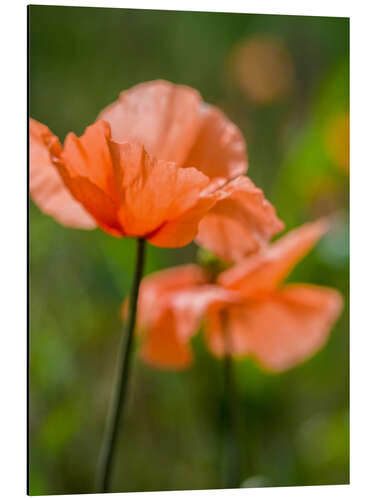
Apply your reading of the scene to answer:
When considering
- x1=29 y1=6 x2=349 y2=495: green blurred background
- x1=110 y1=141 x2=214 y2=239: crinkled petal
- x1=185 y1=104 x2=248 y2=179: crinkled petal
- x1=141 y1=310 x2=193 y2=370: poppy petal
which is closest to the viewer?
x1=110 y1=141 x2=214 y2=239: crinkled petal

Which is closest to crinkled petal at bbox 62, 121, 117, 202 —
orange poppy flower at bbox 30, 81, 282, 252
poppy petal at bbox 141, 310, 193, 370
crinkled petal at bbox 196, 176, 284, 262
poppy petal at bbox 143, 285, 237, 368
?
orange poppy flower at bbox 30, 81, 282, 252

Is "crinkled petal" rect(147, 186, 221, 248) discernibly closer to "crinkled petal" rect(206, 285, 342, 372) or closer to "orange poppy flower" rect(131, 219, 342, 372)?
"orange poppy flower" rect(131, 219, 342, 372)

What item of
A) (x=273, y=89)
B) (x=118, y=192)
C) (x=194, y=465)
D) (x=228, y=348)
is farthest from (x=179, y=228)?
(x=273, y=89)

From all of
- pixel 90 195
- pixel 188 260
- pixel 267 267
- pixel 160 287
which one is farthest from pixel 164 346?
pixel 90 195
